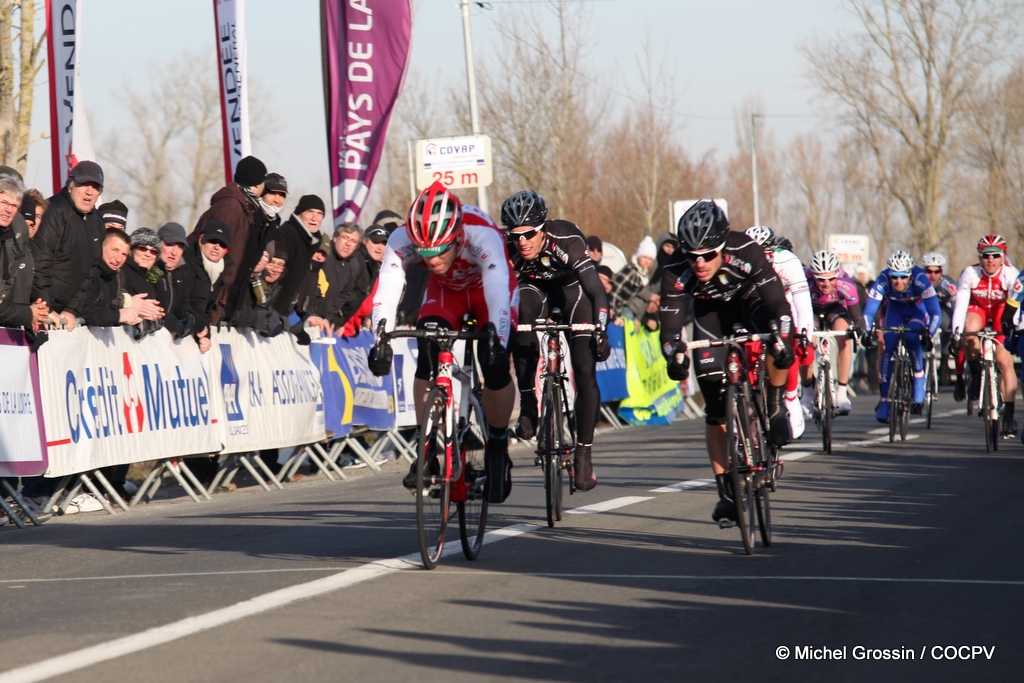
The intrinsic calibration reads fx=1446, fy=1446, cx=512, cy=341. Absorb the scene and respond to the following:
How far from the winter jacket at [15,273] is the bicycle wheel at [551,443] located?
3844 millimetres

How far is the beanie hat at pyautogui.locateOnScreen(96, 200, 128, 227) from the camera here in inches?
477

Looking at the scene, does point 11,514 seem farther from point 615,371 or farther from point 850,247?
point 850,247

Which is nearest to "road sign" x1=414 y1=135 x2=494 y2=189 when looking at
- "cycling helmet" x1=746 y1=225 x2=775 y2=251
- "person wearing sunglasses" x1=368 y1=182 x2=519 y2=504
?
"cycling helmet" x1=746 y1=225 x2=775 y2=251

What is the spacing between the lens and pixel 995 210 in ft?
204

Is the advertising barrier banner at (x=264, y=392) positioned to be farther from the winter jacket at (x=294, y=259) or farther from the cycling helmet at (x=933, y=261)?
the cycling helmet at (x=933, y=261)

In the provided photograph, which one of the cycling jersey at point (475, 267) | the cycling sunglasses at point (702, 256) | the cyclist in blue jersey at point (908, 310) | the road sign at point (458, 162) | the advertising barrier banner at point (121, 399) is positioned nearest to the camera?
the cycling jersey at point (475, 267)

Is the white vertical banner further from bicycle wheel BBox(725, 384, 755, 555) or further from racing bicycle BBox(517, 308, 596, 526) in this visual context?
bicycle wheel BBox(725, 384, 755, 555)

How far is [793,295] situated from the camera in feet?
34.2

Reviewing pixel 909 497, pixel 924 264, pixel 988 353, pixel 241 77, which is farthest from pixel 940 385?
pixel 909 497

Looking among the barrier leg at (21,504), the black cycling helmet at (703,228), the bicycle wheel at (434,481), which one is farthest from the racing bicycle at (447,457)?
the barrier leg at (21,504)

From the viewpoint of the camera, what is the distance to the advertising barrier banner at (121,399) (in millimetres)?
10672

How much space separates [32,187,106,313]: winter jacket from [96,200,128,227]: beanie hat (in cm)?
36

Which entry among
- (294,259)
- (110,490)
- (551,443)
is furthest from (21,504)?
Answer: (294,259)

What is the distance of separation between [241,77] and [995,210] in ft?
168
